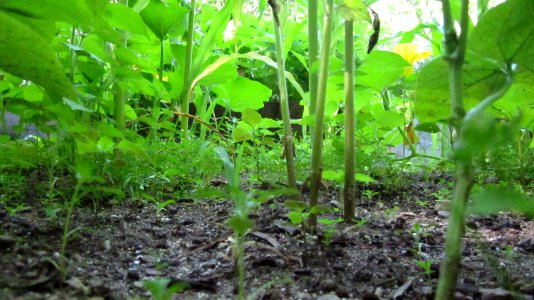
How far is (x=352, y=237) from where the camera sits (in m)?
0.91

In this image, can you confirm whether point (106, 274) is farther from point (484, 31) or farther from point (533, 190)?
point (533, 190)

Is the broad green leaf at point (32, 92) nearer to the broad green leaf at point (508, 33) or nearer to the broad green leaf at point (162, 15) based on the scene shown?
the broad green leaf at point (162, 15)

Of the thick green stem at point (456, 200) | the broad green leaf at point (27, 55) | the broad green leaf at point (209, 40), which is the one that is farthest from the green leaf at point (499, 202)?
the broad green leaf at point (209, 40)

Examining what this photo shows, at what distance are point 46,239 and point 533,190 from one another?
50.4 inches

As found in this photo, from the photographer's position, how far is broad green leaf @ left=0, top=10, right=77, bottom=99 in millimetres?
672

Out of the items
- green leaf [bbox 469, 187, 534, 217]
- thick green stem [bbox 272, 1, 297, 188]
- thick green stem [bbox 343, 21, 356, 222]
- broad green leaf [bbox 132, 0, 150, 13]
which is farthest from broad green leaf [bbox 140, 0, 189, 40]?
green leaf [bbox 469, 187, 534, 217]

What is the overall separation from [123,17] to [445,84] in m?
0.83

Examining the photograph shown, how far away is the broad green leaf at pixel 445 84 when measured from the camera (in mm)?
680

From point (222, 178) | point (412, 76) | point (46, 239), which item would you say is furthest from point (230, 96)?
point (46, 239)

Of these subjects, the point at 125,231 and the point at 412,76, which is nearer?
the point at 125,231

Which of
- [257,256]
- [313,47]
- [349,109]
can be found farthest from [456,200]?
[313,47]

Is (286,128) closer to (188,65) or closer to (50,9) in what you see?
(50,9)

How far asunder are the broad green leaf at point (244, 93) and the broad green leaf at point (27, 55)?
132 cm

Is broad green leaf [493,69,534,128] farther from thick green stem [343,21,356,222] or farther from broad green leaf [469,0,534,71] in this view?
thick green stem [343,21,356,222]
